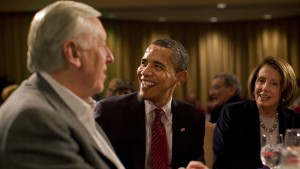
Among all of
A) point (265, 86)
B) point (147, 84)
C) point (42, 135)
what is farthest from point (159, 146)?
point (42, 135)

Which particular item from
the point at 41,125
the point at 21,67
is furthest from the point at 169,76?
the point at 21,67

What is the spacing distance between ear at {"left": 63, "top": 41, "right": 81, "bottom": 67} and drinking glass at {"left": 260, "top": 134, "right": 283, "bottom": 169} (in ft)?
3.36

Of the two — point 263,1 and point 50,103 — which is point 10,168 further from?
point 263,1

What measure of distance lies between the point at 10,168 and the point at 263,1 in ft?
23.6

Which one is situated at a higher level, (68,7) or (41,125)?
(68,7)

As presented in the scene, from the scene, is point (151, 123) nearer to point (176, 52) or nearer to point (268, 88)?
point (176, 52)

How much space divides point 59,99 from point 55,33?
190 millimetres

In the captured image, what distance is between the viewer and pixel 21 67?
8.92m

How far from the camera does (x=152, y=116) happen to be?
2391mm

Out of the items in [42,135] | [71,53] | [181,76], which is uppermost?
[71,53]

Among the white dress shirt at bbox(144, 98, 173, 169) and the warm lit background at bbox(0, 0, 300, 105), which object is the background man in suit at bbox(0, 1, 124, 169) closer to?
the white dress shirt at bbox(144, 98, 173, 169)

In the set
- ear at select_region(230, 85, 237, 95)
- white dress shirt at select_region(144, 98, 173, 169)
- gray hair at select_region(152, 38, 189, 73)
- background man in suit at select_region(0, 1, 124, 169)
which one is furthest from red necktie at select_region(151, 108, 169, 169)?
ear at select_region(230, 85, 237, 95)

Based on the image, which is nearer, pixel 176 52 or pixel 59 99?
pixel 59 99

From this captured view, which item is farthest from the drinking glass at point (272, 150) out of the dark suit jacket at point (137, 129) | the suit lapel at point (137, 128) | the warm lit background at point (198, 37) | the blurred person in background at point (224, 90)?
the warm lit background at point (198, 37)
